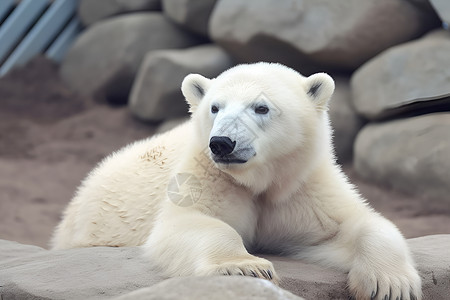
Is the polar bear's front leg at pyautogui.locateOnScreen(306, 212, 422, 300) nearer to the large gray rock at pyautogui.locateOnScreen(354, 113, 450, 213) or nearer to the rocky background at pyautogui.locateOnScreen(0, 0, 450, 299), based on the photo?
the rocky background at pyautogui.locateOnScreen(0, 0, 450, 299)

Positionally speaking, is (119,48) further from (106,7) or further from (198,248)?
(198,248)

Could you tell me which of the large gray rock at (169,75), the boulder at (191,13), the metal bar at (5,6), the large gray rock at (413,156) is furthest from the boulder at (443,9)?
the metal bar at (5,6)

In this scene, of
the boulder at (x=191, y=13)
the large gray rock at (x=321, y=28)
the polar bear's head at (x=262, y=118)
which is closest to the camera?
the polar bear's head at (x=262, y=118)

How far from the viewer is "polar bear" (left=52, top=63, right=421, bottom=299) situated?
2748mm

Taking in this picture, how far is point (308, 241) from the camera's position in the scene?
3.20 meters

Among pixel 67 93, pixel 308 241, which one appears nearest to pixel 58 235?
pixel 308 241

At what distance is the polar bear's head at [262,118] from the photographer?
9.28 ft

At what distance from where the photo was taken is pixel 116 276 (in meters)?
2.72

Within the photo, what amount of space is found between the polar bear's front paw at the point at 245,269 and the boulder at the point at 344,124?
4.09 metres

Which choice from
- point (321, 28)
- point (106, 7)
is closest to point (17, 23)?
point (106, 7)

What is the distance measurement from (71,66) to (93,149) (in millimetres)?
1650

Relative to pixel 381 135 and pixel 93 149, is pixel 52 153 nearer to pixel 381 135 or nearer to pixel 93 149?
pixel 93 149

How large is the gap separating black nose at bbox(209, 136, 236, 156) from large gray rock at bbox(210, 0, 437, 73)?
394 cm

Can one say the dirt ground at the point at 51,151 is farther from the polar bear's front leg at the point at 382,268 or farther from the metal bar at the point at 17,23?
the polar bear's front leg at the point at 382,268
